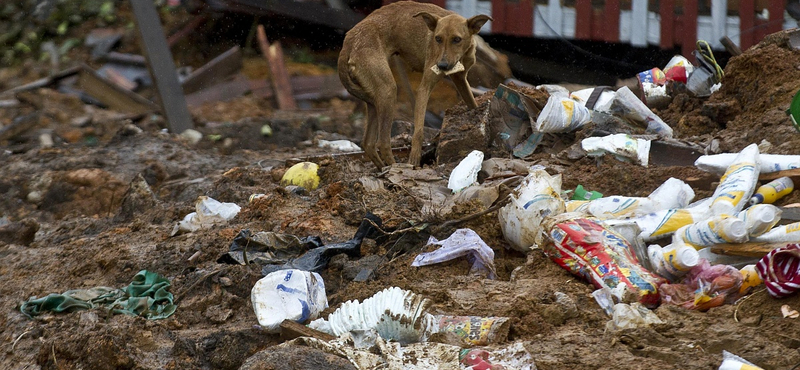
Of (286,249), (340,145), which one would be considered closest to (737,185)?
(286,249)

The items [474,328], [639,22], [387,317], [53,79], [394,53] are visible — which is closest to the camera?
[474,328]

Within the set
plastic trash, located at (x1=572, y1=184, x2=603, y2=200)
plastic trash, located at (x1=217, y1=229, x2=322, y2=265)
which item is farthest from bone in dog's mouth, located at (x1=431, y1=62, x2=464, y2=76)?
plastic trash, located at (x1=217, y1=229, x2=322, y2=265)

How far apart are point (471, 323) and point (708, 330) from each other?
851 mm

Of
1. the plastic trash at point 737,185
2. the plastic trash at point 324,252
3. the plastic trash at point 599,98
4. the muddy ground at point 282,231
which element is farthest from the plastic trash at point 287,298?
the plastic trash at point 599,98

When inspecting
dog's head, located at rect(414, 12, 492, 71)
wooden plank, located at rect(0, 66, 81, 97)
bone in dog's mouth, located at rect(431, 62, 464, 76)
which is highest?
dog's head, located at rect(414, 12, 492, 71)

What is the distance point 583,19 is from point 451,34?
4409 mm

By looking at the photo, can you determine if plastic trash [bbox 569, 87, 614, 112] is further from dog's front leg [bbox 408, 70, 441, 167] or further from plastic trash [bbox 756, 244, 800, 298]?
plastic trash [bbox 756, 244, 800, 298]

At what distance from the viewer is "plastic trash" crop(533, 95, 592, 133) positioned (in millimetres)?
5625

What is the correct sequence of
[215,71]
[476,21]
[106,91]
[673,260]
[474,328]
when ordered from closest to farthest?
[474,328], [673,260], [476,21], [106,91], [215,71]

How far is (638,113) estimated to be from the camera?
5660mm

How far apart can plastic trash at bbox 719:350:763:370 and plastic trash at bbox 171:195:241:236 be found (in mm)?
3488

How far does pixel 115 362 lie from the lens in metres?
3.29

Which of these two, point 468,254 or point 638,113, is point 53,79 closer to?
point 638,113

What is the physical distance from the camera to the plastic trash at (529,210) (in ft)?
13.1
